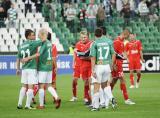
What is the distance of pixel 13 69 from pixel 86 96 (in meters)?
15.9

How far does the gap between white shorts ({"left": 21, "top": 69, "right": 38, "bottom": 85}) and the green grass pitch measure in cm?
85

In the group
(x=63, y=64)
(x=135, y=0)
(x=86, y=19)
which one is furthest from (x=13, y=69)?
(x=135, y=0)

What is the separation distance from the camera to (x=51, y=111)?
19.2 metres

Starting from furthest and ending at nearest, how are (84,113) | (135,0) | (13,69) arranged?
(135,0)
(13,69)
(84,113)

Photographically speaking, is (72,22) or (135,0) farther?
(135,0)

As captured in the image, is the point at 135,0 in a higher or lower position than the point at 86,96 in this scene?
higher

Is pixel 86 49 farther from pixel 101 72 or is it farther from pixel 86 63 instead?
pixel 101 72

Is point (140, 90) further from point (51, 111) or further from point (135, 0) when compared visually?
point (135, 0)

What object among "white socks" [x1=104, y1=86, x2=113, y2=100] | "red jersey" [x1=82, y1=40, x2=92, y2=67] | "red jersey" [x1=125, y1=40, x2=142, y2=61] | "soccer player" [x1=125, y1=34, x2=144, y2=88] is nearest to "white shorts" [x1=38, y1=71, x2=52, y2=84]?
"white socks" [x1=104, y1=86, x2=113, y2=100]

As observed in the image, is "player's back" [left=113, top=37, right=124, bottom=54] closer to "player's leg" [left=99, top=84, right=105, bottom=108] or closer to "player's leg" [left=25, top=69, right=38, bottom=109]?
"player's leg" [left=99, top=84, right=105, bottom=108]

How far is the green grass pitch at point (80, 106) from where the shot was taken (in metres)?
18.1

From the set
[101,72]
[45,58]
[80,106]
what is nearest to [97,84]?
[101,72]

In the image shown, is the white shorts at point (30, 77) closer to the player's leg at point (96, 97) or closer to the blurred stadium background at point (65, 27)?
the player's leg at point (96, 97)

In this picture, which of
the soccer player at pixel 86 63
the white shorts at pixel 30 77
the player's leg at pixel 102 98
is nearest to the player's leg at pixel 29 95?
the white shorts at pixel 30 77
